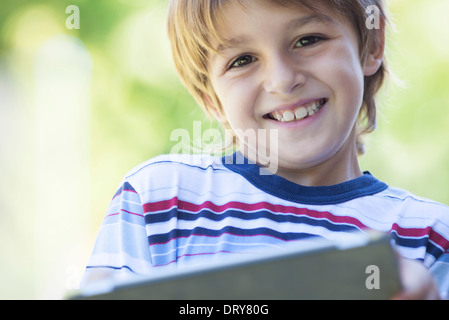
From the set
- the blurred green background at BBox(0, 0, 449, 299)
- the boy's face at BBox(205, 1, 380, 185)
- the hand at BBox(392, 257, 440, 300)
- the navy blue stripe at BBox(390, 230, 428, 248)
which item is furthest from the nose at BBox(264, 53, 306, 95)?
the blurred green background at BBox(0, 0, 449, 299)

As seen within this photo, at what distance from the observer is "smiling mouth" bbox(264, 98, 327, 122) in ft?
2.73

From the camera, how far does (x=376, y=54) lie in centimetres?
98

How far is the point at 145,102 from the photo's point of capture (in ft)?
6.81

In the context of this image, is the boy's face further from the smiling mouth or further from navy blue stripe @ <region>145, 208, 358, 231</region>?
navy blue stripe @ <region>145, 208, 358, 231</region>

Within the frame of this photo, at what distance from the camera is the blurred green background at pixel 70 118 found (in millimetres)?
1882

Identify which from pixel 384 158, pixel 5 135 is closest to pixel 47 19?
pixel 5 135

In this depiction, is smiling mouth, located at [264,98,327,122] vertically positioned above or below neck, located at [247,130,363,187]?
above

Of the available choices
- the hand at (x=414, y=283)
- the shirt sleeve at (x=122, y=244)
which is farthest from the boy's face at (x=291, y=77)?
the hand at (x=414, y=283)

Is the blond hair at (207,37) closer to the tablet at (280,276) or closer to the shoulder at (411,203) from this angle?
→ the shoulder at (411,203)

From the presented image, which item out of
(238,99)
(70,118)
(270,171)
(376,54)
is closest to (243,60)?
(238,99)

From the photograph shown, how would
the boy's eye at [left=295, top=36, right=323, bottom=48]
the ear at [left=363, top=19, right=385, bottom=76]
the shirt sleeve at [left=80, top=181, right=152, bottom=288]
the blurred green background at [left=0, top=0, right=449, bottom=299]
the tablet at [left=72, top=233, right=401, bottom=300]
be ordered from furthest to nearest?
the blurred green background at [left=0, top=0, right=449, bottom=299], the ear at [left=363, top=19, right=385, bottom=76], the boy's eye at [left=295, top=36, right=323, bottom=48], the shirt sleeve at [left=80, top=181, right=152, bottom=288], the tablet at [left=72, top=233, right=401, bottom=300]

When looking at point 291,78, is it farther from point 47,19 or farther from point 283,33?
point 47,19

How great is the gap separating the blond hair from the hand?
1.48 feet
